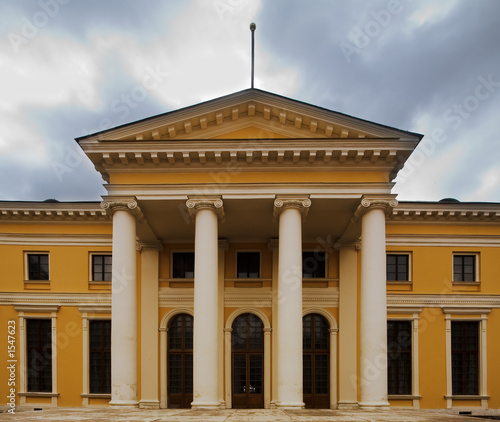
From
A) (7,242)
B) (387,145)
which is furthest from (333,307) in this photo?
(7,242)

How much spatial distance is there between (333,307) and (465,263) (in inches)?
311

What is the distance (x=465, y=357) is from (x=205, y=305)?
15802 millimetres

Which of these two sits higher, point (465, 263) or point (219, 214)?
point (219, 214)

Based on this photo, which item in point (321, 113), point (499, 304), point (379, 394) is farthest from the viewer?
point (499, 304)

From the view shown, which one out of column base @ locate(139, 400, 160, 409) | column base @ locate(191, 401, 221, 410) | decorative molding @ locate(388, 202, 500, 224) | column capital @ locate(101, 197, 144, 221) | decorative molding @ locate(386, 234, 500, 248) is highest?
decorative molding @ locate(388, 202, 500, 224)

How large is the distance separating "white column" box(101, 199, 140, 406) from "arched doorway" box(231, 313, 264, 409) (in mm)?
7342

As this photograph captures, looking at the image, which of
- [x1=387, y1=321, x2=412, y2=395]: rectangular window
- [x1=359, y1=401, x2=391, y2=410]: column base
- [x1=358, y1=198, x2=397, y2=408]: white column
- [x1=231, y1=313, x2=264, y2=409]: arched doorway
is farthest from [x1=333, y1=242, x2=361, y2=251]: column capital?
[x1=359, y1=401, x2=391, y2=410]: column base

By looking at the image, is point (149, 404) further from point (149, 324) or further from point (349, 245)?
point (349, 245)

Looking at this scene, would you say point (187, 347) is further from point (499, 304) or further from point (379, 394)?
point (499, 304)

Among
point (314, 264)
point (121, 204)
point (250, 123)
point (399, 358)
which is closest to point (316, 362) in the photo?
point (399, 358)

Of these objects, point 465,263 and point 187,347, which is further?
point 465,263

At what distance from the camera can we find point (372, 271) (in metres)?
19.3

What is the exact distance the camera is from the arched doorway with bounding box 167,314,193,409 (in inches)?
994

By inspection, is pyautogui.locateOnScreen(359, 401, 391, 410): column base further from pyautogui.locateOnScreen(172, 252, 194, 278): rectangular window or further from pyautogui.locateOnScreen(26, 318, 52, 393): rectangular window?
pyautogui.locateOnScreen(26, 318, 52, 393): rectangular window
